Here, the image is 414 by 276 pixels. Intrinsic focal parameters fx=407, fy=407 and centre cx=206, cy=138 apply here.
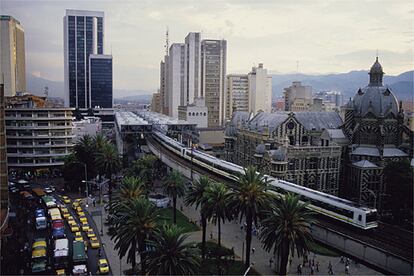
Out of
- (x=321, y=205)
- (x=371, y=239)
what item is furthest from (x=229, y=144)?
(x=371, y=239)

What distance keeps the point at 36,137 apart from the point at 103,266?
212 feet

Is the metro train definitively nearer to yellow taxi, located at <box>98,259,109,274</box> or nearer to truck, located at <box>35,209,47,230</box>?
yellow taxi, located at <box>98,259,109,274</box>

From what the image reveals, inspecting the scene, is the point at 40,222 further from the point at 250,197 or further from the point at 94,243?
the point at 250,197

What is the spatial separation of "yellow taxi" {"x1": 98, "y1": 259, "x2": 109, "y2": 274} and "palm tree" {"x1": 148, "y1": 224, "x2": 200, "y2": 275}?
50.5 ft

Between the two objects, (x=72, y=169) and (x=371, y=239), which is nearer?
(x=371, y=239)

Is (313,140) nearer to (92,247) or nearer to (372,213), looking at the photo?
(372,213)

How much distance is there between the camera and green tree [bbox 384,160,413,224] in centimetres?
7138

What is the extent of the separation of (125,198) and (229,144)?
65.9 metres

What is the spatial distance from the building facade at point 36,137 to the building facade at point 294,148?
46.8 meters

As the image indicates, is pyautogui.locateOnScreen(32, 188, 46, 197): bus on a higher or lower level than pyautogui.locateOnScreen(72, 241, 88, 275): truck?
higher

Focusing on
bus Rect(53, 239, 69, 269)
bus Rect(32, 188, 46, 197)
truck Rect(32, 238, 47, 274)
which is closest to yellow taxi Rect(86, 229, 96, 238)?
truck Rect(32, 238, 47, 274)

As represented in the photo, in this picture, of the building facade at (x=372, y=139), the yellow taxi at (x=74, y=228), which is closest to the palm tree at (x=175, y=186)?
the yellow taxi at (x=74, y=228)

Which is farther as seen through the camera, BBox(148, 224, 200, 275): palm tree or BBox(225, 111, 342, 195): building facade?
BBox(225, 111, 342, 195): building facade

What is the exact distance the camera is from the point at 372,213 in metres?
52.8
